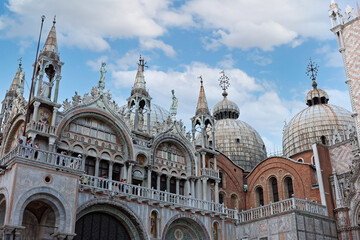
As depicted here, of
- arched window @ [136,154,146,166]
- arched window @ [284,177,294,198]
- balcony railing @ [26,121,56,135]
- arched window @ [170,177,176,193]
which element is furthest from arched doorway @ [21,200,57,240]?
arched window @ [284,177,294,198]

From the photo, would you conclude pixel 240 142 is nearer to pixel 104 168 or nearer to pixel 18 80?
pixel 104 168

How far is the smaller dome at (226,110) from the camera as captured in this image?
4650cm

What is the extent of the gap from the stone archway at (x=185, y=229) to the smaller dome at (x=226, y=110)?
25.0 m

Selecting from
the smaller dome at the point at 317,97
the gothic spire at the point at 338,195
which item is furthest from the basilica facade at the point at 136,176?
the smaller dome at the point at 317,97

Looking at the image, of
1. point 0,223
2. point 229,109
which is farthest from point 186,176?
point 229,109

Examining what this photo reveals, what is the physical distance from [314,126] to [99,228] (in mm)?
25791

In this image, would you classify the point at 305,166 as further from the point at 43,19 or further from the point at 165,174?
the point at 43,19

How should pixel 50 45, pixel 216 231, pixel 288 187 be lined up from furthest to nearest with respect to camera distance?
pixel 288 187
pixel 216 231
pixel 50 45

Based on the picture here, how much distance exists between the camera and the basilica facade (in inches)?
634

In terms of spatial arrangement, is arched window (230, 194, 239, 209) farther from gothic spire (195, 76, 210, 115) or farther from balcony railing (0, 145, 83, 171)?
balcony railing (0, 145, 83, 171)

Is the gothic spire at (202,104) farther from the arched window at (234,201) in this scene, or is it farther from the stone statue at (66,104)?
the stone statue at (66,104)

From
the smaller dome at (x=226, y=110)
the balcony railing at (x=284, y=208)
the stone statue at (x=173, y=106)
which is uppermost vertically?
the smaller dome at (x=226, y=110)

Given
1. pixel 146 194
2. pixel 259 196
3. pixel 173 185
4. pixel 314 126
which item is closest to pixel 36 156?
pixel 146 194

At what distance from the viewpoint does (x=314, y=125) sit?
127 ft
